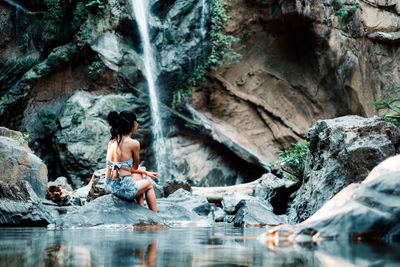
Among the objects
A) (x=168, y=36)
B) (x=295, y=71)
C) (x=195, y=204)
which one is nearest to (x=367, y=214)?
(x=195, y=204)

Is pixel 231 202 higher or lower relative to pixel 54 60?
lower

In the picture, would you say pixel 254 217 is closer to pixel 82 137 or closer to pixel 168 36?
pixel 82 137

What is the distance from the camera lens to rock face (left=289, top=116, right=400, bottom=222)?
4133mm

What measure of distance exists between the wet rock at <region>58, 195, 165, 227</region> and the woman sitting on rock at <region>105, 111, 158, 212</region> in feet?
0.50

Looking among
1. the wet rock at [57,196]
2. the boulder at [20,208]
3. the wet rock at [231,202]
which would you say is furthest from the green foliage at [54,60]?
the boulder at [20,208]

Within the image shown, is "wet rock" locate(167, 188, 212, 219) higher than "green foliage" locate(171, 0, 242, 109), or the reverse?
"green foliage" locate(171, 0, 242, 109)

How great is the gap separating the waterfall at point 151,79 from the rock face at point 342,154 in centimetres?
1002

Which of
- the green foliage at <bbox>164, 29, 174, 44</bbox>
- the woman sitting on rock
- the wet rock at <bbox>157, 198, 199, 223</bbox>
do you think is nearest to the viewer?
the woman sitting on rock

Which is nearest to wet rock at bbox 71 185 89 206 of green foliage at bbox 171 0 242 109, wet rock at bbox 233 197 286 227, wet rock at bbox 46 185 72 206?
wet rock at bbox 46 185 72 206

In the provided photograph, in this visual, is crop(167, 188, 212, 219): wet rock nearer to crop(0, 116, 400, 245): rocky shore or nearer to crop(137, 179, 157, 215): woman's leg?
crop(0, 116, 400, 245): rocky shore

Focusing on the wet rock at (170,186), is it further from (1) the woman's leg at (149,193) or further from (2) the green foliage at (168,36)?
(2) the green foliage at (168,36)

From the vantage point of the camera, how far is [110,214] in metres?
4.71

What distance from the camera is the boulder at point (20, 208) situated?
15.9 feet

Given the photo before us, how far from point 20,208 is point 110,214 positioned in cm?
127
